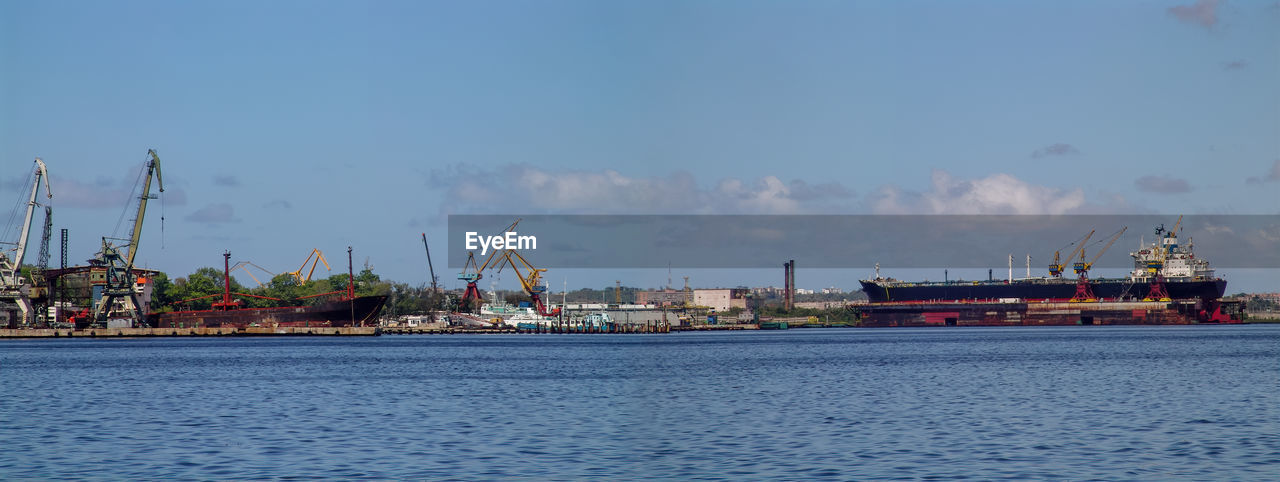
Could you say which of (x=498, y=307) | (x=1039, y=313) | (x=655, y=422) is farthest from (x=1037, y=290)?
(x=655, y=422)

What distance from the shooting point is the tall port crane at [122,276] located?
13462 centimetres

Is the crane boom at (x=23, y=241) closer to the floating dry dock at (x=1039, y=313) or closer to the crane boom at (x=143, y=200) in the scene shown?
the crane boom at (x=143, y=200)

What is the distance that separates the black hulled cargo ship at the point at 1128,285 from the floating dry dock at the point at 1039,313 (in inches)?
113

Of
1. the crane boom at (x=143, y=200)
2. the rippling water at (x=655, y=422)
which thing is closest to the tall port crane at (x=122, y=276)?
the crane boom at (x=143, y=200)

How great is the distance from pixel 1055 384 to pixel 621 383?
55.8 ft

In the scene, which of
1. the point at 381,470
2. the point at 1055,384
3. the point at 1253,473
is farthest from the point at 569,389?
the point at 1253,473

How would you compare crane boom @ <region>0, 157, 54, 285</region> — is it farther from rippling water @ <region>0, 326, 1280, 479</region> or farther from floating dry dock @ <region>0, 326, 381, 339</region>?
rippling water @ <region>0, 326, 1280, 479</region>

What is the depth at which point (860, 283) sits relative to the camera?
19900 centimetres

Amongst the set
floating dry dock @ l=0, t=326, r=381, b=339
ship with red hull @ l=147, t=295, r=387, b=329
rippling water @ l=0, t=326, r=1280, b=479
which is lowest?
rippling water @ l=0, t=326, r=1280, b=479

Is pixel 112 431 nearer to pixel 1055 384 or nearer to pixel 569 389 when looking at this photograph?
pixel 569 389

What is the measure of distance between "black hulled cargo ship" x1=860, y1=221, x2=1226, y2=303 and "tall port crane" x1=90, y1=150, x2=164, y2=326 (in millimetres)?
111185

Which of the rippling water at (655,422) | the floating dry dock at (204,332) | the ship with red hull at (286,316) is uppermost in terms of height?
the ship with red hull at (286,316)

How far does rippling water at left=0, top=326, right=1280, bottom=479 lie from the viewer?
24.1m

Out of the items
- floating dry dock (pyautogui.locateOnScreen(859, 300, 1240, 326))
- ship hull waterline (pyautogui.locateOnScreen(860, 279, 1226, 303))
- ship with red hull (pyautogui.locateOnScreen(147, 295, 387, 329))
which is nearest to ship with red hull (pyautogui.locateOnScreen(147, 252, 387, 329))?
ship with red hull (pyautogui.locateOnScreen(147, 295, 387, 329))
